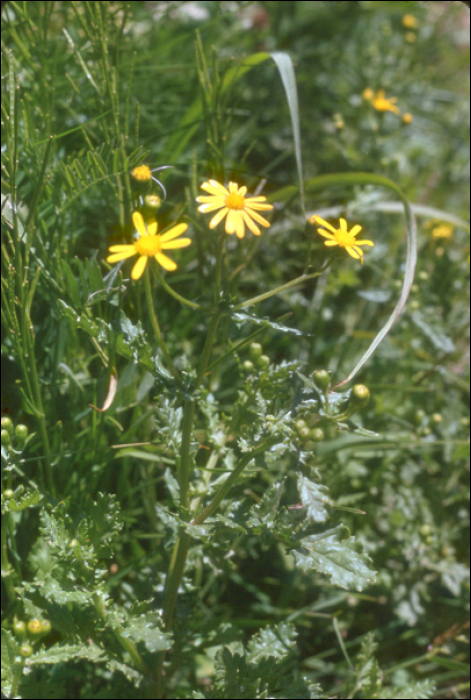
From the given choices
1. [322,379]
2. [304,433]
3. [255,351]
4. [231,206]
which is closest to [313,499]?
[304,433]

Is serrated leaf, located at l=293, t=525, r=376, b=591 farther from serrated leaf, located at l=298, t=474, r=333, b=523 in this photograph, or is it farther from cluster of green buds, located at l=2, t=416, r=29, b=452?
cluster of green buds, located at l=2, t=416, r=29, b=452

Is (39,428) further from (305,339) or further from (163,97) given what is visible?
(163,97)

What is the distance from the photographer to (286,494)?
189 centimetres

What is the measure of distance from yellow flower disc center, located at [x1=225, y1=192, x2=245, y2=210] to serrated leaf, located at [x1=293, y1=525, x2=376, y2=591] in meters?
0.70

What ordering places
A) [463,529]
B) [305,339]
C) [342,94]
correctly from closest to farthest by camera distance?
[463,529], [305,339], [342,94]

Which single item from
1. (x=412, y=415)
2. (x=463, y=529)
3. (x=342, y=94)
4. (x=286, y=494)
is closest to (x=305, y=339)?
(x=412, y=415)

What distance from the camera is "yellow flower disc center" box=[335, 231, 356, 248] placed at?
1.27 m

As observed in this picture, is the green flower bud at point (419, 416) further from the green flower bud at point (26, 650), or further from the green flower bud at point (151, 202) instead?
the green flower bud at point (26, 650)

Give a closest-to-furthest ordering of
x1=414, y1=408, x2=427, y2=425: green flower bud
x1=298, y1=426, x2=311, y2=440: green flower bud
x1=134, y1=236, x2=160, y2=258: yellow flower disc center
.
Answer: x1=134, y1=236, x2=160, y2=258: yellow flower disc center, x1=298, y1=426, x2=311, y2=440: green flower bud, x1=414, y1=408, x2=427, y2=425: green flower bud

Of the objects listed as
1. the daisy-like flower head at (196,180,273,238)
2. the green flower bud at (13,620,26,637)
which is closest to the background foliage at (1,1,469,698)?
the green flower bud at (13,620,26,637)

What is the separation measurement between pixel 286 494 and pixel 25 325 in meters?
0.98

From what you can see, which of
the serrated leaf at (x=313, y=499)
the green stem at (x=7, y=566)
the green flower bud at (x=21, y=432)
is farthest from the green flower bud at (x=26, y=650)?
the serrated leaf at (x=313, y=499)

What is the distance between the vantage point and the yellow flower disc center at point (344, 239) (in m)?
1.27

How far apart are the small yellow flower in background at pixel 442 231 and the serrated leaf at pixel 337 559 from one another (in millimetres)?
1569
